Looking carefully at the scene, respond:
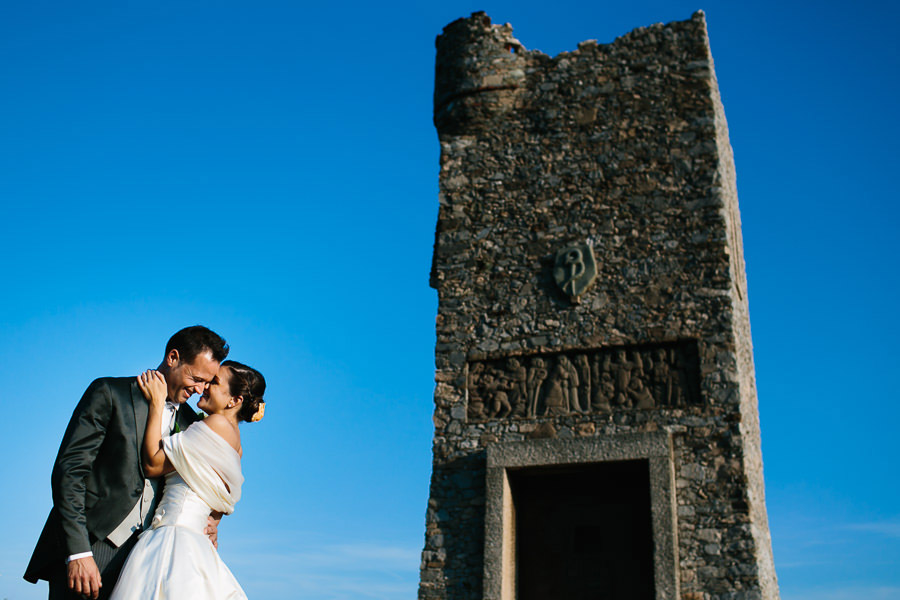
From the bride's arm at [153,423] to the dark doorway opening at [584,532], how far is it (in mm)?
4535

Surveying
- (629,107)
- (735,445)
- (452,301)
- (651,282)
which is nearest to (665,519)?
(735,445)

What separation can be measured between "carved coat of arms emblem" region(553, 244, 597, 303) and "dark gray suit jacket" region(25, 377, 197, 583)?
16.9 feet

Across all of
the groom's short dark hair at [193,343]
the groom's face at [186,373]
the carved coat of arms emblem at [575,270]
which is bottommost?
the groom's face at [186,373]

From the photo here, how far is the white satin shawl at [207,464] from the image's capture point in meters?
3.51

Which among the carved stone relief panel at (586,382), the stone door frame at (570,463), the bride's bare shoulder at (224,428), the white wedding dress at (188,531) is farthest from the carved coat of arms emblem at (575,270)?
the white wedding dress at (188,531)

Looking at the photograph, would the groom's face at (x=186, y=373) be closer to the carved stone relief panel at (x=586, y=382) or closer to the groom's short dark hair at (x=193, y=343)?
the groom's short dark hair at (x=193, y=343)

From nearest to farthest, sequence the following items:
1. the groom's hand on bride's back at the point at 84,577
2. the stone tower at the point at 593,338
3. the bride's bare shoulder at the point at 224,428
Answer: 1. the groom's hand on bride's back at the point at 84,577
2. the bride's bare shoulder at the point at 224,428
3. the stone tower at the point at 593,338

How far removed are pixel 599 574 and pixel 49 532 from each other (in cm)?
528

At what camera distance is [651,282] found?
25.6ft

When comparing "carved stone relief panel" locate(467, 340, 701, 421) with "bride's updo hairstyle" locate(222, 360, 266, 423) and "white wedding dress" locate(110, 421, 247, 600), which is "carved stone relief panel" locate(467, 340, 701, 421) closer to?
"bride's updo hairstyle" locate(222, 360, 266, 423)

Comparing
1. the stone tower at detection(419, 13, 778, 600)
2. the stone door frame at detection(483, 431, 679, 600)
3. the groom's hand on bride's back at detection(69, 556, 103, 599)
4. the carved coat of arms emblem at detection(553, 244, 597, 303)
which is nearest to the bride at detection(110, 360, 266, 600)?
the groom's hand on bride's back at detection(69, 556, 103, 599)

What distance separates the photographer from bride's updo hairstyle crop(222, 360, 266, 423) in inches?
157

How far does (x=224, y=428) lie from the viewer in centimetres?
379

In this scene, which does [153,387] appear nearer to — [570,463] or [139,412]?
[139,412]
